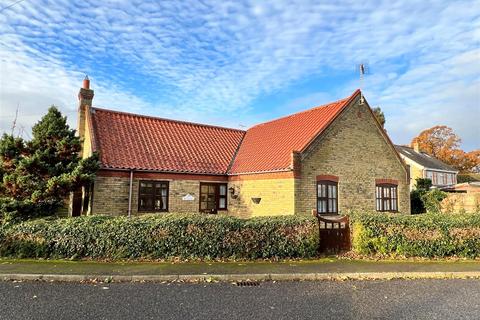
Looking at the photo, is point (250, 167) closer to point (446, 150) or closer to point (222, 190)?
point (222, 190)

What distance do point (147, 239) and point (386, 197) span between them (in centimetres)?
1454

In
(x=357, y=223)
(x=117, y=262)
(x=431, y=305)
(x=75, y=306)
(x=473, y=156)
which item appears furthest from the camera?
(x=473, y=156)

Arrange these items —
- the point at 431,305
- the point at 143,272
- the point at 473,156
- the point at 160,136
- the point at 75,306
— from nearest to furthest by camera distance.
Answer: the point at 75,306, the point at 431,305, the point at 143,272, the point at 160,136, the point at 473,156

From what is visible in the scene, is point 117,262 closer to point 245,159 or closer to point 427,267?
point 427,267

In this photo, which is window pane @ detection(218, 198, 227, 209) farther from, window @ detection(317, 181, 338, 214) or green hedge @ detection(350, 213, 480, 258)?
green hedge @ detection(350, 213, 480, 258)

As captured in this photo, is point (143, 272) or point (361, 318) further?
point (143, 272)

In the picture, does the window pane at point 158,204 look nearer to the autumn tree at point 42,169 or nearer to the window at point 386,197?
the autumn tree at point 42,169

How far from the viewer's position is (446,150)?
211ft

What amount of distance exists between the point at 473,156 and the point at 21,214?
7123 cm

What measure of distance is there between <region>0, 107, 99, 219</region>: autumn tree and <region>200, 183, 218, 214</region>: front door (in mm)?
5887

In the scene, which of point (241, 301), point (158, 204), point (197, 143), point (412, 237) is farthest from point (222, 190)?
point (241, 301)

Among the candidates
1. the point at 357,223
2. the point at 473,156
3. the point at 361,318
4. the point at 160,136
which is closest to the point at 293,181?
the point at 357,223

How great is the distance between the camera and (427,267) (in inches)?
427

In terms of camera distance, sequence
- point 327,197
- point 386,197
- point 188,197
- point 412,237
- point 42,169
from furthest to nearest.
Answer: point 386,197 < point 188,197 < point 327,197 < point 42,169 < point 412,237
